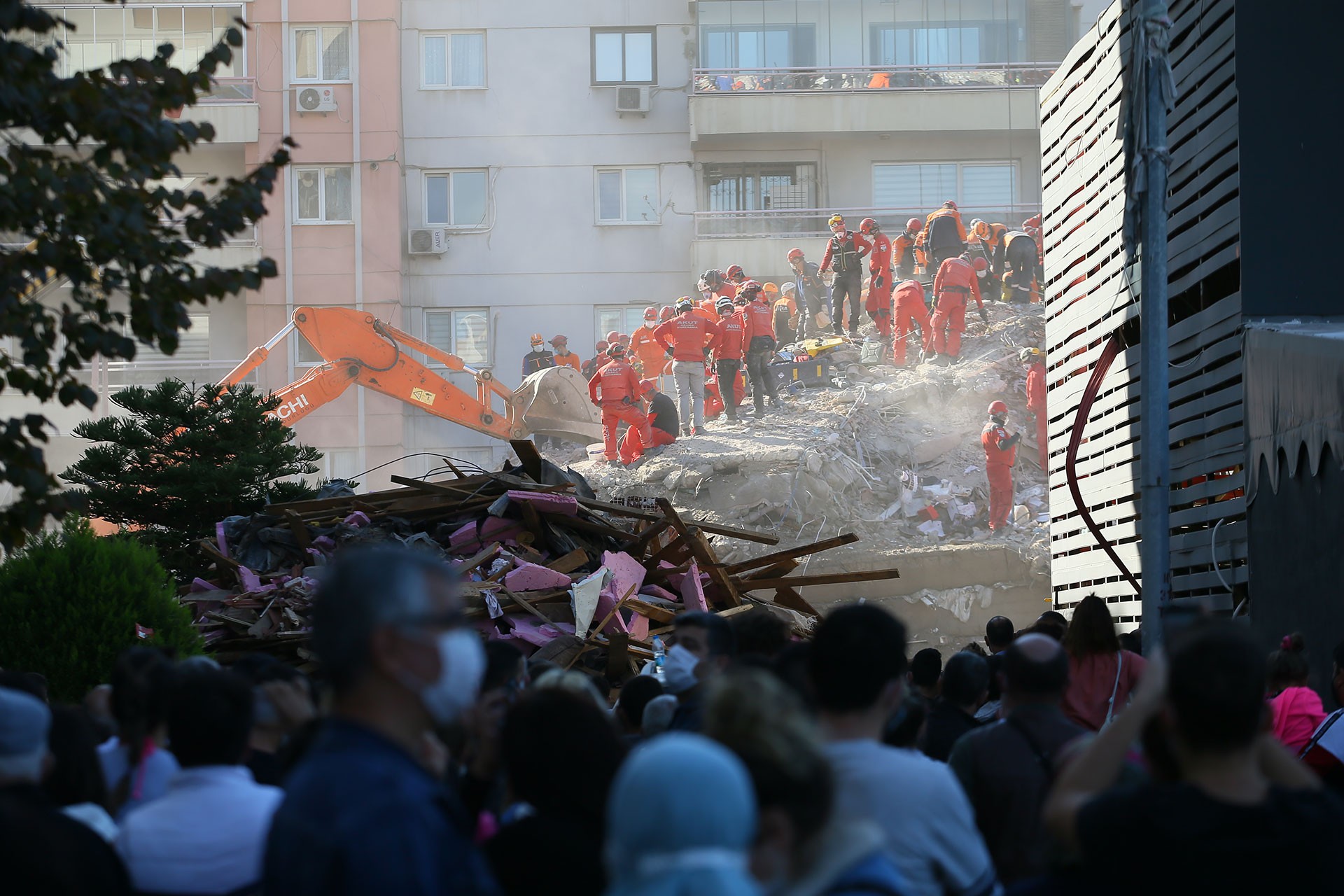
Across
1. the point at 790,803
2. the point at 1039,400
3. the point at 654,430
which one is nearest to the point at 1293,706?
the point at 790,803

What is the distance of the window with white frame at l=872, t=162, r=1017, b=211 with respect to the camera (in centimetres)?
3778

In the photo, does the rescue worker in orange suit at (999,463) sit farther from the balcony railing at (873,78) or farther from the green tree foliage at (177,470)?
the balcony railing at (873,78)

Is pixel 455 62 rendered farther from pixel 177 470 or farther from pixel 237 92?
pixel 177 470

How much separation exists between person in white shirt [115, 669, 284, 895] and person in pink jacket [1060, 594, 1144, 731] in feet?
12.2

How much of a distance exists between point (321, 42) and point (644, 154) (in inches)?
353

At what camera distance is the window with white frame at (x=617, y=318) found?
120 ft

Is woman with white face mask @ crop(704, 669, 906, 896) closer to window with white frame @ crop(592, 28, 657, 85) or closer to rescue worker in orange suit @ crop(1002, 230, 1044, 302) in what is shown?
rescue worker in orange suit @ crop(1002, 230, 1044, 302)

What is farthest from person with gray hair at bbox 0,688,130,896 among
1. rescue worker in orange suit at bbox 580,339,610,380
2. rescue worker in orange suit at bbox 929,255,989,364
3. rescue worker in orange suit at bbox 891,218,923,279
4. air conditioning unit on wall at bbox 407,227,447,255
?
air conditioning unit on wall at bbox 407,227,447,255

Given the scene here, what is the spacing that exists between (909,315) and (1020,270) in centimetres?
481

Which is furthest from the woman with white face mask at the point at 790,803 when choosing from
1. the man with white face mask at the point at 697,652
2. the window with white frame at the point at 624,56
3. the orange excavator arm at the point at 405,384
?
the window with white frame at the point at 624,56

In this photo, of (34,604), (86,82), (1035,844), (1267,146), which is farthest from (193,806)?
(1267,146)

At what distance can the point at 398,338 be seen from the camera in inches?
1078

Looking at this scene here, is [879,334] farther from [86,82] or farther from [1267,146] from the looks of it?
[86,82]

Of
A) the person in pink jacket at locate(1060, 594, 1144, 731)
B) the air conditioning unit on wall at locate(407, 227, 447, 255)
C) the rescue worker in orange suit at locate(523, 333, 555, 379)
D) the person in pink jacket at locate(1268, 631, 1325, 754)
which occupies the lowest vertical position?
the person in pink jacket at locate(1268, 631, 1325, 754)
